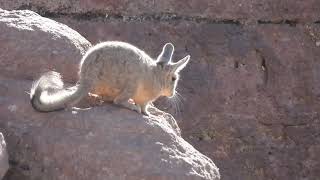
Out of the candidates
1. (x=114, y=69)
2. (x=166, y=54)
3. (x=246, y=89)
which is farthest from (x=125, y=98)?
(x=246, y=89)

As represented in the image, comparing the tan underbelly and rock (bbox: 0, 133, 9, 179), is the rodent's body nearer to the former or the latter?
the tan underbelly

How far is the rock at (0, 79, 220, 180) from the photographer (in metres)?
5.49

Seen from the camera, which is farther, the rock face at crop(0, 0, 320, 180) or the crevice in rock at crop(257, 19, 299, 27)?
the crevice in rock at crop(257, 19, 299, 27)

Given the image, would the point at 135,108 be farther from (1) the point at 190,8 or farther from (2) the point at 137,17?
(1) the point at 190,8

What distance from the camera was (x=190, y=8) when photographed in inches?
419

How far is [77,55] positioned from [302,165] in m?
5.13

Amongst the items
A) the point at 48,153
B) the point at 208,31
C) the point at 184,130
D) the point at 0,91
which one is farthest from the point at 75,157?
the point at 208,31

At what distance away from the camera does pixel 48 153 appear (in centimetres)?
554

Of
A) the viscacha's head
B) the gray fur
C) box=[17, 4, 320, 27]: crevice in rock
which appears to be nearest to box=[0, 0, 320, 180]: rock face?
box=[17, 4, 320, 27]: crevice in rock

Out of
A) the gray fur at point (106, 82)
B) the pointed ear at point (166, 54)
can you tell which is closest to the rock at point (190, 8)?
the pointed ear at point (166, 54)

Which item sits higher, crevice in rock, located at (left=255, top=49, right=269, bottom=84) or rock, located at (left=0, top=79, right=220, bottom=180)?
rock, located at (left=0, top=79, right=220, bottom=180)

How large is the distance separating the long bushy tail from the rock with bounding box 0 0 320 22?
4.37 metres

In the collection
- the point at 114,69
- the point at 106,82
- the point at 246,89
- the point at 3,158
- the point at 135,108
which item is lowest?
the point at 246,89

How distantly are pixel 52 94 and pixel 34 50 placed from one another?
0.60 metres
